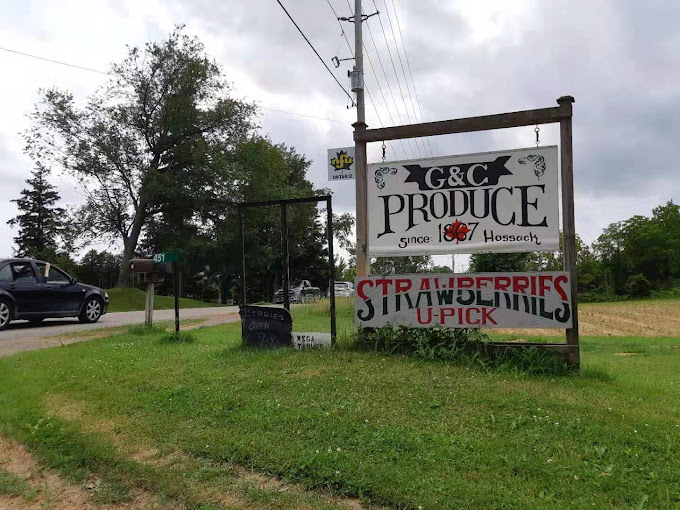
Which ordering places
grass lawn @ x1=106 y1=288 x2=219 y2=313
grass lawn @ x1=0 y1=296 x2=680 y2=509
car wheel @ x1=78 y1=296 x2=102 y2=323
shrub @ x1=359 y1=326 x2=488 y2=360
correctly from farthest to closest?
grass lawn @ x1=106 y1=288 x2=219 y2=313 → car wheel @ x1=78 y1=296 x2=102 y2=323 → shrub @ x1=359 y1=326 x2=488 y2=360 → grass lawn @ x1=0 y1=296 x2=680 y2=509

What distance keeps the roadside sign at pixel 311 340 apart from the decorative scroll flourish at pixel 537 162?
347 cm

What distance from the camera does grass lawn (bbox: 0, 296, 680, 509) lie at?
3.13 m

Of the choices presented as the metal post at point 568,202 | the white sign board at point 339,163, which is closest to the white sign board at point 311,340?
→ the metal post at point 568,202

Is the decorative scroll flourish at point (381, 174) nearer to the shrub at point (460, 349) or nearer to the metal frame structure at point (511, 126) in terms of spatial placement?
the metal frame structure at point (511, 126)

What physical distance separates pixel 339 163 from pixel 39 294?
8.02 m

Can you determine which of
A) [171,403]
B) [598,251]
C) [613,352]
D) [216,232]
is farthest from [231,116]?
[598,251]

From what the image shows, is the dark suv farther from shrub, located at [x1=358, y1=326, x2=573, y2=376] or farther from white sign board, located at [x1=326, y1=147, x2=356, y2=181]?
shrub, located at [x1=358, y1=326, x2=573, y2=376]

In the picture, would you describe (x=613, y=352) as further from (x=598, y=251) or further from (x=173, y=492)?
(x=598, y=251)

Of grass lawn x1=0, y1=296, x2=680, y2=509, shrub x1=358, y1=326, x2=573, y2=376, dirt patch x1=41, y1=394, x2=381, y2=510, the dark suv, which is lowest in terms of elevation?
dirt patch x1=41, y1=394, x2=381, y2=510

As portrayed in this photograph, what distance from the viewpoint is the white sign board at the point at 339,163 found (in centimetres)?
1255

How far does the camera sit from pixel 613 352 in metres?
11.0

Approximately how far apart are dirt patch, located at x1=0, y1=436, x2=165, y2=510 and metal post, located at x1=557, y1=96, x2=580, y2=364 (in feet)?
16.2

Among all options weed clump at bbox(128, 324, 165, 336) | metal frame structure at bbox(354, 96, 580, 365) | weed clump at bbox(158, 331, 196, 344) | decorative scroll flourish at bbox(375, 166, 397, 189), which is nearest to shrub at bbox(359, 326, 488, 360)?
metal frame structure at bbox(354, 96, 580, 365)

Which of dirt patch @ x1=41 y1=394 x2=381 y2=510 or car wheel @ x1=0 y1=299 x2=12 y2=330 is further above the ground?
car wheel @ x1=0 y1=299 x2=12 y2=330
